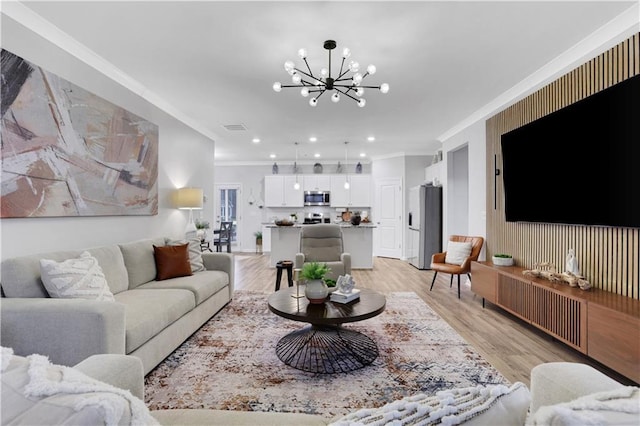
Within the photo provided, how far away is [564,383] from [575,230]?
9.24 feet

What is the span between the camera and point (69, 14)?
248cm

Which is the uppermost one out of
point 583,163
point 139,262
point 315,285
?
point 583,163

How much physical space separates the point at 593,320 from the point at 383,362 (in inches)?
62.4

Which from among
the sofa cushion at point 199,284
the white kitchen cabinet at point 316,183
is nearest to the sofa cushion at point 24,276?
the sofa cushion at point 199,284

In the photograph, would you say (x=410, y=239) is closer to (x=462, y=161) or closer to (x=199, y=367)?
(x=462, y=161)

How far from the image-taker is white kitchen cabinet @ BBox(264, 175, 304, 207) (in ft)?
30.1

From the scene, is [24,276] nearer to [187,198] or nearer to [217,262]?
[217,262]

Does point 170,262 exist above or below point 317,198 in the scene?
below

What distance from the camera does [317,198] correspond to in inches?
359

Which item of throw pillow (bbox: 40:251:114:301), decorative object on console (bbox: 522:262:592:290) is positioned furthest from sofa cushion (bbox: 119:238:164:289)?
decorative object on console (bbox: 522:262:592:290)

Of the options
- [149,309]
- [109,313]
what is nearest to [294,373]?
[149,309]

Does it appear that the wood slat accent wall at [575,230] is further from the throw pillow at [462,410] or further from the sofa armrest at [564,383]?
the throw pillow at [462,410]

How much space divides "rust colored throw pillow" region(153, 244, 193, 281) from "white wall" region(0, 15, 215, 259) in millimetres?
526

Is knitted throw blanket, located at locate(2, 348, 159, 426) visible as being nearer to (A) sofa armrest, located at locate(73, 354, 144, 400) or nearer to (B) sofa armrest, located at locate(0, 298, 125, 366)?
(A) sofa armrest, located at locate(73, 354, 144, 400)
